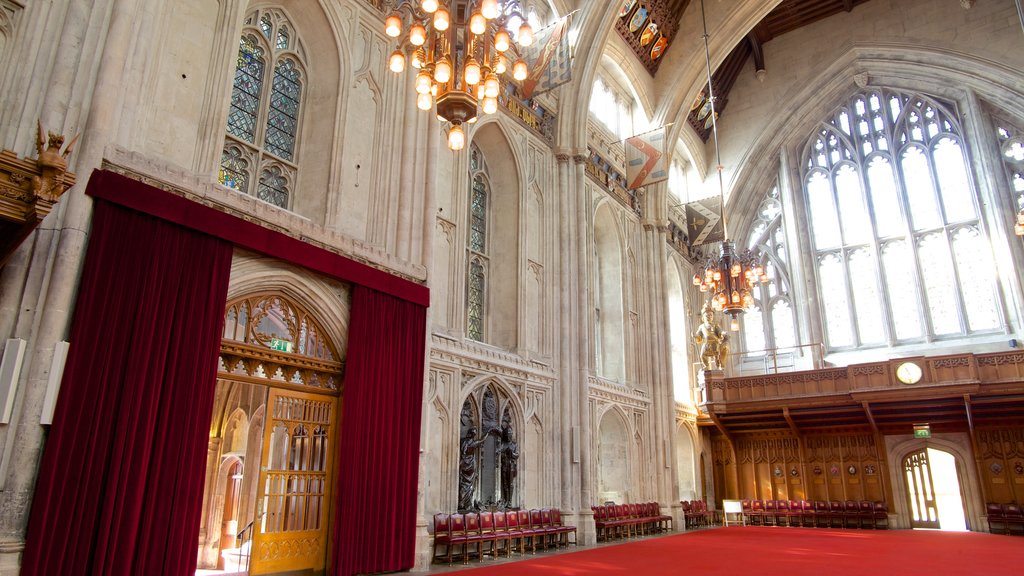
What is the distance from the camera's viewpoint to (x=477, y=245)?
12961 mm

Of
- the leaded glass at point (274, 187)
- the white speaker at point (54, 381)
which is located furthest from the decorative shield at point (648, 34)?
the white speaker at point (54, 381)

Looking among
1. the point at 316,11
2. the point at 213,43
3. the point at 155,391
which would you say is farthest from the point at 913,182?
the point at 155,391

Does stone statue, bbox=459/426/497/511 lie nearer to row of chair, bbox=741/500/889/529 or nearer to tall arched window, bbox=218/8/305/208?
tall arched window, bbox=218/8/305/208

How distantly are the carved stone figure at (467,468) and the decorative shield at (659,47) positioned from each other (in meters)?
13.2

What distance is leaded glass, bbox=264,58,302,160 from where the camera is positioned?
916 cm

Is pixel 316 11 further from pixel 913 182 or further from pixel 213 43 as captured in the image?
pixel 913 182

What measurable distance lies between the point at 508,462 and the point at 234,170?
6616 millimetres

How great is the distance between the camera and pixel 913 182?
66.2ft

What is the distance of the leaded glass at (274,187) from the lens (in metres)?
8.82

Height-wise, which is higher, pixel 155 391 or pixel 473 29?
pixel 473 29

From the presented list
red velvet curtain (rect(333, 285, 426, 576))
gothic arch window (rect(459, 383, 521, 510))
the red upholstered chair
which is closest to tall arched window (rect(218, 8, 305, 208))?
red velvet curtain (rect(333, 285, 426, 576))

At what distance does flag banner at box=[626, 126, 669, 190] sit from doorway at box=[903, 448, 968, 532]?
9.97m

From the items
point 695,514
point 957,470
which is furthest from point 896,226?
point 695,514

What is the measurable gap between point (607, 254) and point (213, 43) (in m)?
11.1
